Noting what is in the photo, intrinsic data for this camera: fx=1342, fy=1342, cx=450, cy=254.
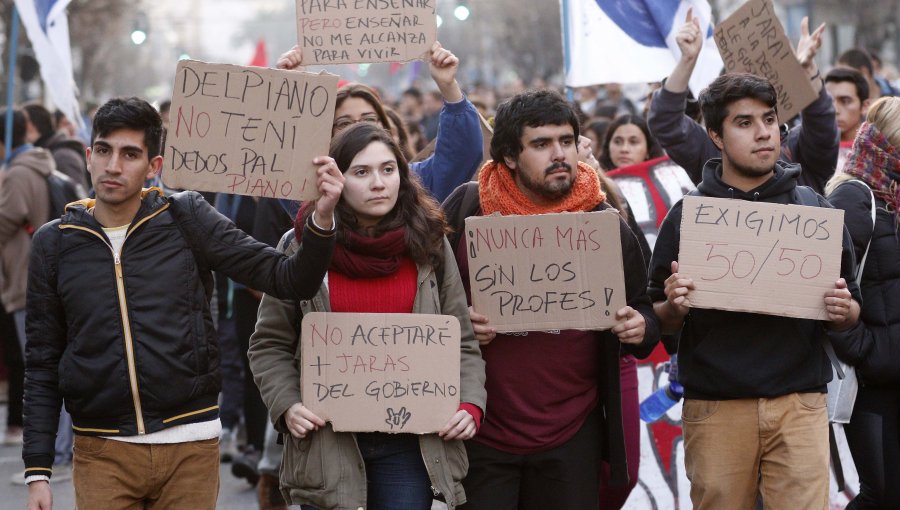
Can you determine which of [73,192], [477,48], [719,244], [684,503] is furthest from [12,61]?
[477,48]

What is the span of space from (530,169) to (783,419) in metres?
1.21

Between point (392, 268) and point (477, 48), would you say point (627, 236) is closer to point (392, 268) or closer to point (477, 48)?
point (392, 268)

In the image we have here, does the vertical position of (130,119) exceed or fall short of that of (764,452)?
it exceeds it

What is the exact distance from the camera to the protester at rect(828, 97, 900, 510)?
16.5 ft

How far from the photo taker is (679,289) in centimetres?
449

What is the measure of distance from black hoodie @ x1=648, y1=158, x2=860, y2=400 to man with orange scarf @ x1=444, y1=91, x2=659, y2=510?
0.20m

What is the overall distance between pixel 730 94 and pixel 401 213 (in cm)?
129

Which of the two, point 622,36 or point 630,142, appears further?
point 630,142

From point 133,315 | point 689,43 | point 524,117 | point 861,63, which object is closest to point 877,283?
point 689,43

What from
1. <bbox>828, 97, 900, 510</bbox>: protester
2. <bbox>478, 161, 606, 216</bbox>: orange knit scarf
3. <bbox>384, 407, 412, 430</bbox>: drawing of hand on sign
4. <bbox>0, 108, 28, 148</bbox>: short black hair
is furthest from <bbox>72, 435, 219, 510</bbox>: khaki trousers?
<bbox>0, 108, 28, 148</bbox>: short black hair

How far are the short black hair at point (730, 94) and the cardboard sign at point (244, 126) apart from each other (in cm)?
142

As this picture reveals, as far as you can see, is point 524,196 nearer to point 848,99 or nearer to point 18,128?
point 848,99

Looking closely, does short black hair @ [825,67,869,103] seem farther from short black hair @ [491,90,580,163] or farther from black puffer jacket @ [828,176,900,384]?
short black hair @ [491,90,580,163]

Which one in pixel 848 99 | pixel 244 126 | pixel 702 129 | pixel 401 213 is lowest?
pixel 401 213
